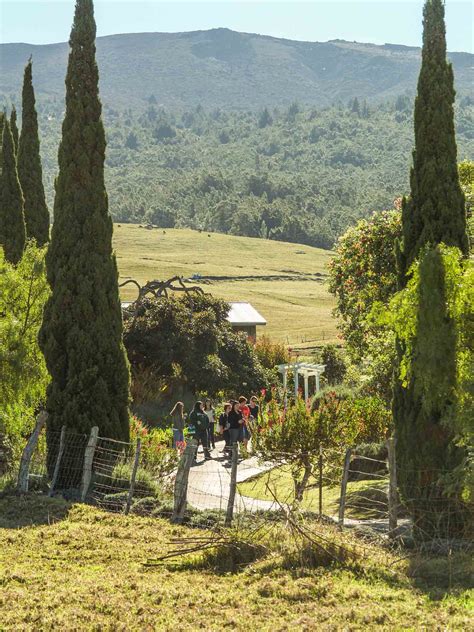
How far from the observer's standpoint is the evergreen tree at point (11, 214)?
26.1 meters

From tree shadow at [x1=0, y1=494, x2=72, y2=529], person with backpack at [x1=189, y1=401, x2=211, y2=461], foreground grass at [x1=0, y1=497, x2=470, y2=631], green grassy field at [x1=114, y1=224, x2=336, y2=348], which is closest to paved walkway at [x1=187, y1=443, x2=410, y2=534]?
person with backpack at [x1=189, y1=401, x2=211, y2=461]

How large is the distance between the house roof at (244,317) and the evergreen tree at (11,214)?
89.5ft

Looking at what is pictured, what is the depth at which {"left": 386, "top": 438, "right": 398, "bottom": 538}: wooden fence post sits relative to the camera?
42.6 feet

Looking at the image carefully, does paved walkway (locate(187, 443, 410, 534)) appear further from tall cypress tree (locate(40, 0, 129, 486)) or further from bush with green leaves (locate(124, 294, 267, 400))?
bush with green leaves (locate(124, 294, 267, 400))

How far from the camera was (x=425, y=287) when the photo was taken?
12.7 meters

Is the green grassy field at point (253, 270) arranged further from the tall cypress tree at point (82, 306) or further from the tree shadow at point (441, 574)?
the tree shadow at point (441, 574)

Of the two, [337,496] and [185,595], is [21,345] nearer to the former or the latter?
[337,496]

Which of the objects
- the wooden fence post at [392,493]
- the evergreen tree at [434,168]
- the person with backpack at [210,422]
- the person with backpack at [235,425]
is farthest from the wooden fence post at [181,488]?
the person with backpack at [210,422]

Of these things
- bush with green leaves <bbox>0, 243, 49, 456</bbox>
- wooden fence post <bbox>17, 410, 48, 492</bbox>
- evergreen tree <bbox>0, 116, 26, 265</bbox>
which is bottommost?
wooden fence post <bbox>17, 410, 48, 492</bbox>

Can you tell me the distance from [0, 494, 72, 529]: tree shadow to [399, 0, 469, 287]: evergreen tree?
639 cm

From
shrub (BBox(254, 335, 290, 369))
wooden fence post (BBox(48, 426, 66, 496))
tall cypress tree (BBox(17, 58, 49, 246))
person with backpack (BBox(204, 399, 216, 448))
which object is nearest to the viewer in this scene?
wooden fence post (BBox(48, 426, 66, 496))

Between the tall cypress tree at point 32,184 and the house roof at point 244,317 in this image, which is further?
the house roof at point 244,317

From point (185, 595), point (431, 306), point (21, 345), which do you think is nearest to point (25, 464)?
point (21, 345)

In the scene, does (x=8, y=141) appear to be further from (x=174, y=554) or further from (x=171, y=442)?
(x=174, y=554)
